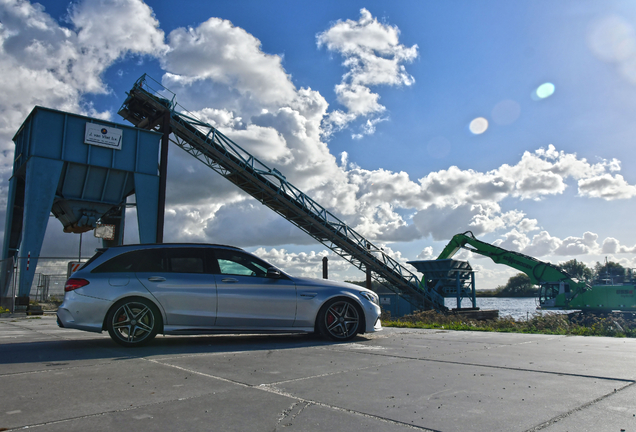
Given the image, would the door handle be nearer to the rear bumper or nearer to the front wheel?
the rear bumper

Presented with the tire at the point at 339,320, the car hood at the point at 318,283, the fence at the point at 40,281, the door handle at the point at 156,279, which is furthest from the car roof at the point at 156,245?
the fence at the point at 40,281

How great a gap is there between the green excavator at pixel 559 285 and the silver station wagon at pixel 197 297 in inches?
986

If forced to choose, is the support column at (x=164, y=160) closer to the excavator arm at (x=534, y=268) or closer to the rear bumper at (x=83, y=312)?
the rear bumper at (x=83, y=312)

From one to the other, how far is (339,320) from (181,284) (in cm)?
227

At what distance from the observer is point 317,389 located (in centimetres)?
310

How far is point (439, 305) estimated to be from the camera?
29.7 meters

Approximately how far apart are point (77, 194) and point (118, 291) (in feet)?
57.1

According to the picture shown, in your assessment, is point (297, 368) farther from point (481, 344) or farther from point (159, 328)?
point (481, 344)

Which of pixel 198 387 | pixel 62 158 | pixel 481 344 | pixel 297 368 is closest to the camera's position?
pixel 198 387

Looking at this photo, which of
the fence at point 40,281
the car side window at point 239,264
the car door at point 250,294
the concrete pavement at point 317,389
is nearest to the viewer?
the concrete pavement at point 317,389

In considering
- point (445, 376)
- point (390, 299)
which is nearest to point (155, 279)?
point (445, 376)

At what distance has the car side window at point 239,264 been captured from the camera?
598cm

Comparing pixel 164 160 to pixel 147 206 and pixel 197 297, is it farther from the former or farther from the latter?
pixel 197 297

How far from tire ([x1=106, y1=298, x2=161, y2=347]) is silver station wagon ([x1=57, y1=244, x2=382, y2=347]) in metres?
0.01
